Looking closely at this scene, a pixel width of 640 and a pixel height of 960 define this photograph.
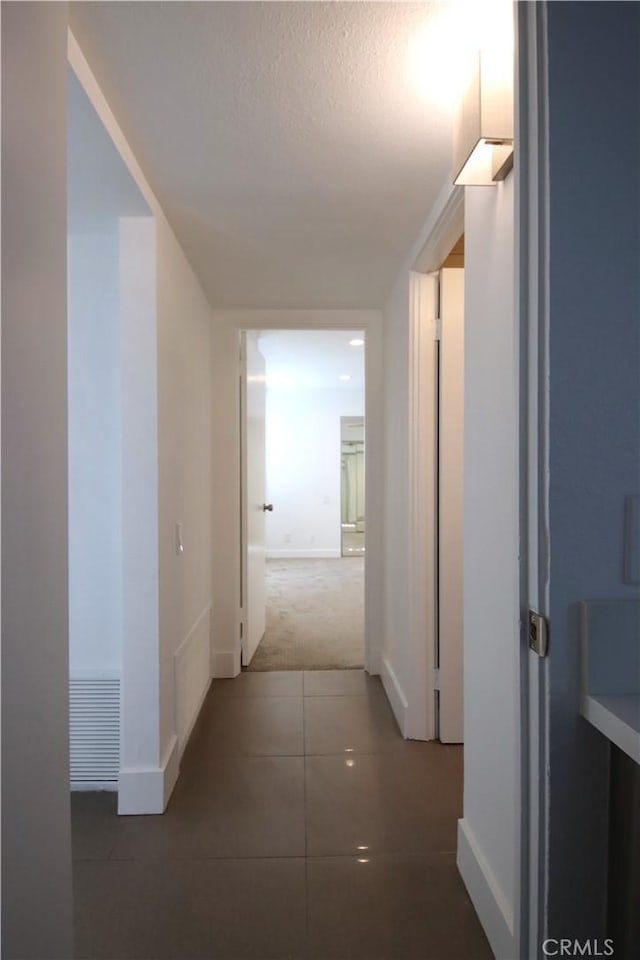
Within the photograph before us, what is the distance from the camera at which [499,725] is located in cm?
141

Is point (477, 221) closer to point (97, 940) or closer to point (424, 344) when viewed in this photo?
point (424, 344)

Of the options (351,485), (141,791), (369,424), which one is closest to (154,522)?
(141,791)

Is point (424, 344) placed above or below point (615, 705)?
above

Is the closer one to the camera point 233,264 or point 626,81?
point 626,81

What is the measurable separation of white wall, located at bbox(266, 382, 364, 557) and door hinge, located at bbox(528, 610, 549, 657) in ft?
23.4

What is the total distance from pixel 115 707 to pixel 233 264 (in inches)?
82.2

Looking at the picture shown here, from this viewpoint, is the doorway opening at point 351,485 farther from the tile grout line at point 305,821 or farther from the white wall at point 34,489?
the white wall at point 34,489

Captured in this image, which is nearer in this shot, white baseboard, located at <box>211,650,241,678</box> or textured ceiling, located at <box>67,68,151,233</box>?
textured ceiling, located at <box>67,68,151,233</box>

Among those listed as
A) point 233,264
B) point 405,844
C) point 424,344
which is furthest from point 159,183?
point 405,844

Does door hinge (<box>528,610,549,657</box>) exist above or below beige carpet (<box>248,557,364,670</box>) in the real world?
above

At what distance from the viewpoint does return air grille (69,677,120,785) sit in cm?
215

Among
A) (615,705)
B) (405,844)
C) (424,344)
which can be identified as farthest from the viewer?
(424,344)

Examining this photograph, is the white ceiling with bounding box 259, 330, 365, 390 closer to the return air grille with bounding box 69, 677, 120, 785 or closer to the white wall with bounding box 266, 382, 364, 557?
the white wall with bounding box 266, 382, 364, 557

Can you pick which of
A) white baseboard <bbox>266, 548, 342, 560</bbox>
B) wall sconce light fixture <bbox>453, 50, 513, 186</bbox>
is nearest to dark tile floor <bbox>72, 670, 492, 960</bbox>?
wall sconce light fixture <bbox>453, 50, 513, 186</bbox>
